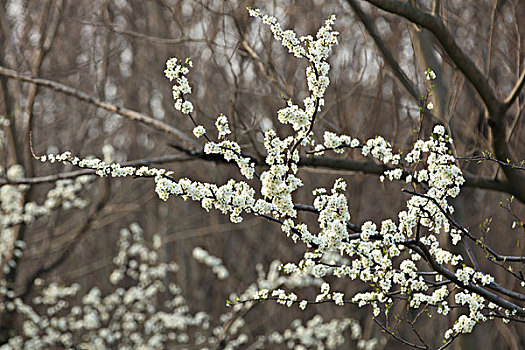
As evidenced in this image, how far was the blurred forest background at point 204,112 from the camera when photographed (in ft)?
14.5

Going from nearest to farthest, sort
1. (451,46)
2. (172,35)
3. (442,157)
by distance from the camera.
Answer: (442,157)
(451,46)
(172,35)

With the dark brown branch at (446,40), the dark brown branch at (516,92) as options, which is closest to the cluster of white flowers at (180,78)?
the dark brown branch at (446,40)

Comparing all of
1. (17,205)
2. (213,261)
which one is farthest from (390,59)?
(213,261)

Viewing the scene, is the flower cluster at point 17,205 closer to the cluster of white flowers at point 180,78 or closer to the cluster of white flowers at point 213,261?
the cluster of white flowers at point 213,261

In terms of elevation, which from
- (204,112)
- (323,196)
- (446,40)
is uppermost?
(204,112)

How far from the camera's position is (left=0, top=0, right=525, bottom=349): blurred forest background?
174 inches

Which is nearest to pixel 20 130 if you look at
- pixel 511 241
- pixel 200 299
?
pixel 200 299

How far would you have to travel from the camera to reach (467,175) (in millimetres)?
3072

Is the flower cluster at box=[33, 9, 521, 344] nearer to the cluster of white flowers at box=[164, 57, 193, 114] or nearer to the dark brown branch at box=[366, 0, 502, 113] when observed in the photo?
the cluster of white flowers at box=[164, 57, 193, 114]

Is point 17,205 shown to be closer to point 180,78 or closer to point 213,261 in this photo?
point 213,261

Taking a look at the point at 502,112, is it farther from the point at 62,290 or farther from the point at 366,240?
the point at 62,290

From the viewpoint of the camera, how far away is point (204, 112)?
4250mm

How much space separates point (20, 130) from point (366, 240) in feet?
16.7

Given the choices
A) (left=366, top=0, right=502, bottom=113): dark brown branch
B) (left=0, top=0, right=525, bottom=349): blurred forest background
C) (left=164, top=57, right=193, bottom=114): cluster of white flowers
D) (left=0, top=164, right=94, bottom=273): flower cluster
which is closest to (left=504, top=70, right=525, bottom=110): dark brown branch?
(left=366, top=0, right=502, bottom=113): dark brown branch
